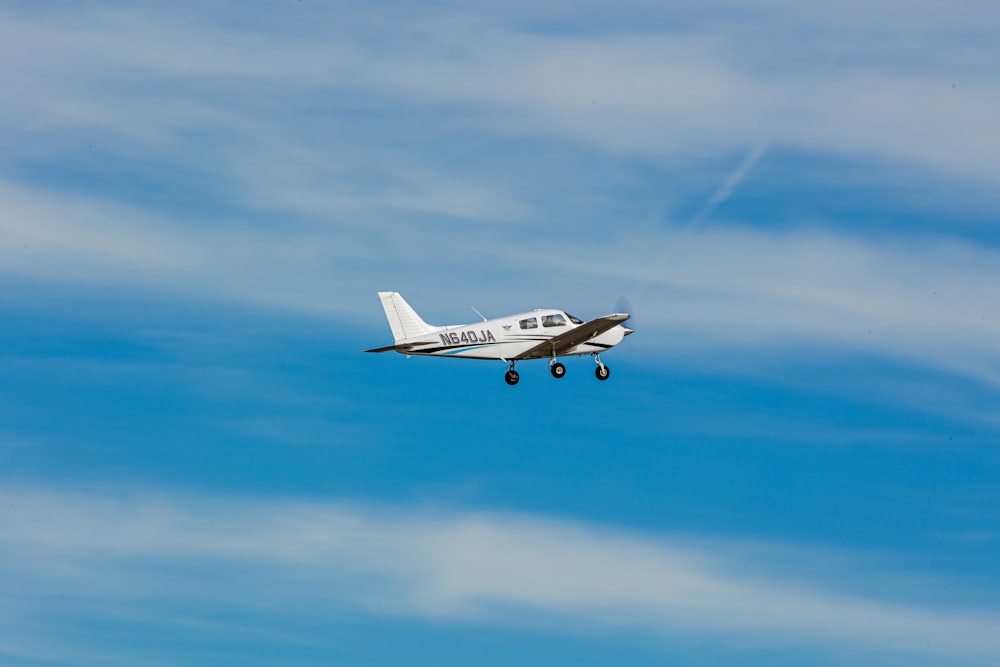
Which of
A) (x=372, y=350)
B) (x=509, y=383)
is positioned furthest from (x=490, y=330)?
(x=372, y=350)

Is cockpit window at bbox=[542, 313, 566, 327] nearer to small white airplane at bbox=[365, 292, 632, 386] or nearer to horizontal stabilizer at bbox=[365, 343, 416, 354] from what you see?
small white airplane at bbox=[365, 292, 632, 386]

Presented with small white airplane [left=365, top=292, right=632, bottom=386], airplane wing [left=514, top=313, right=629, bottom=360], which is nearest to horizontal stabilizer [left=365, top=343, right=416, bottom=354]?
small white airplane [left=365, top=292, right=632, bottom=386]

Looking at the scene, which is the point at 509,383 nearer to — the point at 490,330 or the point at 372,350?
the point at 490,330

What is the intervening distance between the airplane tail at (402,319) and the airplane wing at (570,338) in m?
5.81

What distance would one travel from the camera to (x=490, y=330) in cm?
5572

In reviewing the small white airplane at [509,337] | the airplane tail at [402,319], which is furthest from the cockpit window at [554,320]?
the airplane tail at [402,319]

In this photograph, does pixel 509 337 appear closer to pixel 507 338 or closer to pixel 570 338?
pixel 507 338

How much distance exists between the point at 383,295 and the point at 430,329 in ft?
11.1

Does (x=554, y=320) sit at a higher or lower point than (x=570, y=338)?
higher

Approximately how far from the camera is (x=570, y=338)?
55000mm

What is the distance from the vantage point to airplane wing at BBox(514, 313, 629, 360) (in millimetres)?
54156

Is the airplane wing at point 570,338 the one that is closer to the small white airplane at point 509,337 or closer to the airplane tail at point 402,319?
the small white airplane at point 509,337

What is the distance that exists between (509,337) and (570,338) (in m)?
3.46

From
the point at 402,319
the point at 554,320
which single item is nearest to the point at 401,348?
the point at 402,319
